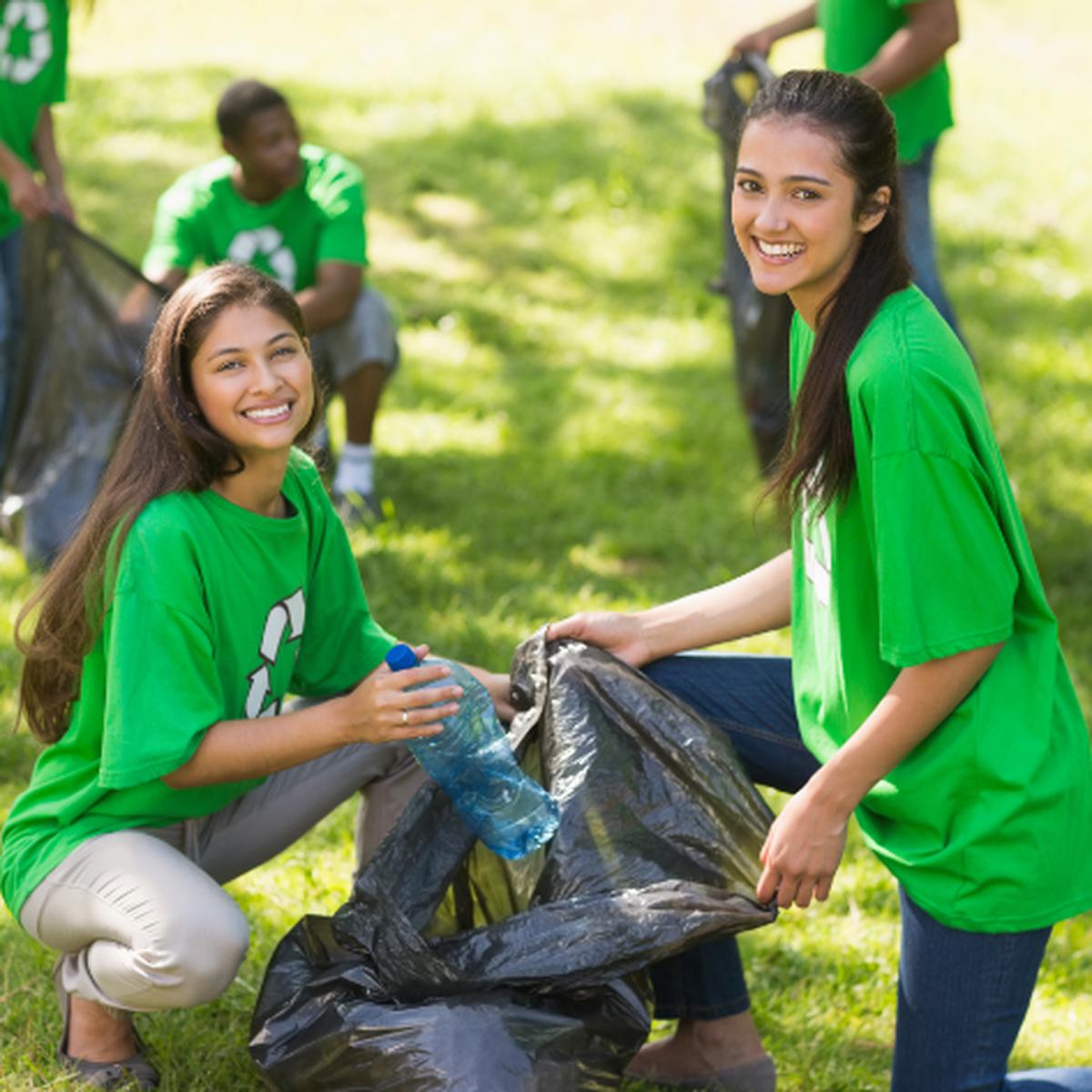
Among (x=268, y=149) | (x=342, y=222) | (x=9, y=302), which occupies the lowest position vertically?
(x=9, y=302)

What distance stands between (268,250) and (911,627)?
3.26m

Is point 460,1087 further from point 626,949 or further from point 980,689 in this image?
point 980,689

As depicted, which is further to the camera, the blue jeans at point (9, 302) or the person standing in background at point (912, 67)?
the blue jeans at point (9, 302)

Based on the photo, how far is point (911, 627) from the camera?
2133mm

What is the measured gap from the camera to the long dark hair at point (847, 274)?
2.22 m

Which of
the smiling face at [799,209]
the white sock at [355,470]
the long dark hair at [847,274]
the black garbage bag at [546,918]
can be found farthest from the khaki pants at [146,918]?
the white sock at [355,470]

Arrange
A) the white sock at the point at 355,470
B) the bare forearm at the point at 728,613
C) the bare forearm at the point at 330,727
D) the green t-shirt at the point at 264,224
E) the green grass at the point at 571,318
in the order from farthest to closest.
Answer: the white sock at the point at 355,470 → the green t-shirt at the point at 264,224 → the green grass at the point at 571,318 → the bare forearm at the point at 728,613 → the bare forearm at the point at 330,727

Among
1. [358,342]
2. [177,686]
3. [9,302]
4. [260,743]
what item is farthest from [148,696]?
[358,342]

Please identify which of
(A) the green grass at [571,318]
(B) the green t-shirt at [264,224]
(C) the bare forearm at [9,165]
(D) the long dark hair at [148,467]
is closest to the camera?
(D) the long dark hair at [148,467]

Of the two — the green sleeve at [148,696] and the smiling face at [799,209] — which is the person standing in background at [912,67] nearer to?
the smiling face at [799,209]

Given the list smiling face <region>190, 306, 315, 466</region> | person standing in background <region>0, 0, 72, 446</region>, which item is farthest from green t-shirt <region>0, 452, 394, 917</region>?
person standing in background <region>0, 0, 72, 446</region>

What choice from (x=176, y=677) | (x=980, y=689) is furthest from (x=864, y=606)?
(x=176, y=677)

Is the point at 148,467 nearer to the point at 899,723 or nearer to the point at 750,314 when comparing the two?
the point at 899,723

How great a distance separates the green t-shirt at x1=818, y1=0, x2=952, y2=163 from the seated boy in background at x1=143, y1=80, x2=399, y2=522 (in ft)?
4.72
